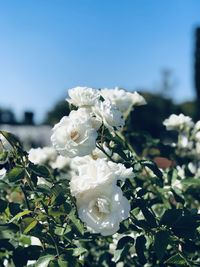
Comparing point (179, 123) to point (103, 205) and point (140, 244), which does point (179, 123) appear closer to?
point (140, 244)

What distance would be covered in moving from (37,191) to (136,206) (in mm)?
309

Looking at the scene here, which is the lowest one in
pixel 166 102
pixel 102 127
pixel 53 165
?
pixel 166 102

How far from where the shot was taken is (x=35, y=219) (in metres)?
1.59

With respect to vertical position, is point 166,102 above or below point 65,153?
below

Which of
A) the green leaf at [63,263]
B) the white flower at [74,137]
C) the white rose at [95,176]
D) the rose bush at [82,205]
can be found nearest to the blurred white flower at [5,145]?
the rose bush at [82,205]

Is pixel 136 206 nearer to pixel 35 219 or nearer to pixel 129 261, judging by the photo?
pixel 35 219

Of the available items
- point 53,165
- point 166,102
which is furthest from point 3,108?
point 53,165

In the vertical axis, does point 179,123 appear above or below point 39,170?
below

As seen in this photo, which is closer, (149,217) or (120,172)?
(120,172)

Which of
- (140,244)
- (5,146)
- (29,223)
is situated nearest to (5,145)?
(5,146)

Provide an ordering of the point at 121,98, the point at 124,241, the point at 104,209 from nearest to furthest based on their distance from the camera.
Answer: the point at 104,209 < the point at 124,241 < the point at 121,98

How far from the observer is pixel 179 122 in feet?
9.57

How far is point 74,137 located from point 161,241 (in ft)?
1.14

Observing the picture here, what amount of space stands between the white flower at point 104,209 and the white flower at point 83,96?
331 millimetres
